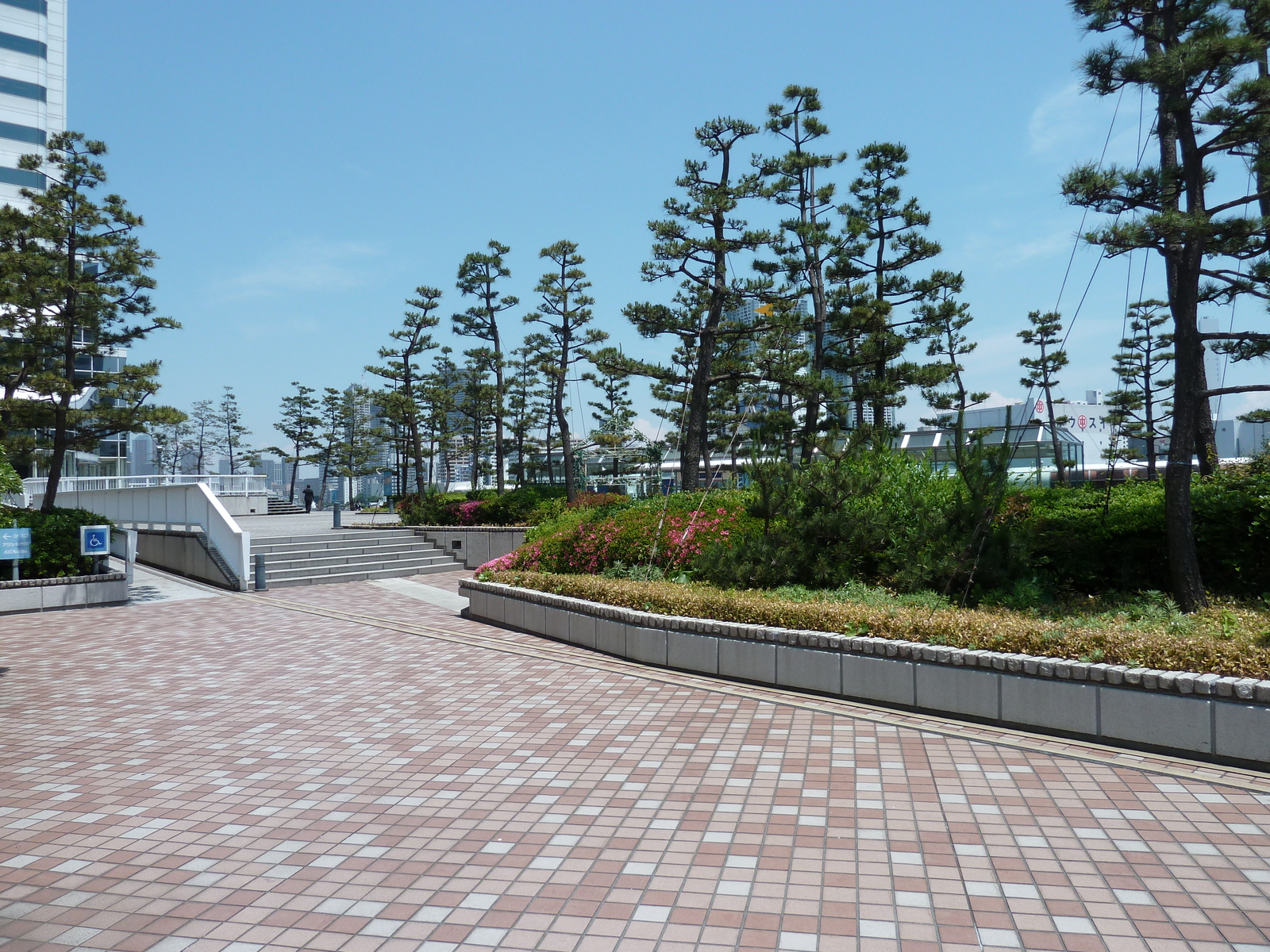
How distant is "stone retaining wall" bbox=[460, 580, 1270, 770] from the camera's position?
5059mm

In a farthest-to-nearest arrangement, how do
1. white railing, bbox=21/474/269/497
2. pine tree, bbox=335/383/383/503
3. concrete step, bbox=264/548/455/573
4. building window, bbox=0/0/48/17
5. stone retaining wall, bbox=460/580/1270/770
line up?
pine tree, bbox=335/383/383/503 → building window, bbox=0/0/48/17 → white railing, bbox=21/474/269/497 → concrete step, bbox=264/548/455/573 → stone retaining wall, bbox=460/580/1270/770

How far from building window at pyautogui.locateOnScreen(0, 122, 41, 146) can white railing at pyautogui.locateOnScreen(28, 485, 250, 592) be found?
33932 millimetres

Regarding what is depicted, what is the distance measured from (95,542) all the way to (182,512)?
12.7 feet

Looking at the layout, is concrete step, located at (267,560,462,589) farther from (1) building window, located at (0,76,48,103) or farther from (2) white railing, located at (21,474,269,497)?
(1) building window, located at (0,76,48,103)

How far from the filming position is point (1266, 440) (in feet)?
36.5

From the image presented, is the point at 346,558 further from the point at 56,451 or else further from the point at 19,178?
the point at 19,178

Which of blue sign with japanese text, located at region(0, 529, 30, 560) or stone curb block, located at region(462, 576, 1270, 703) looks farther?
blue sign with japanese text, located at region(0, 529, 30, 560)

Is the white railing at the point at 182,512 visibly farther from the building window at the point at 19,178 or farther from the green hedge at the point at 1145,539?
the building window at the point at 19,178

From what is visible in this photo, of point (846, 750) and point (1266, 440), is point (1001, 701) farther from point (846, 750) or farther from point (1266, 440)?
point (1266, 440)

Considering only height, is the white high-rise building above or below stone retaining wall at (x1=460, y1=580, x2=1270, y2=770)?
above

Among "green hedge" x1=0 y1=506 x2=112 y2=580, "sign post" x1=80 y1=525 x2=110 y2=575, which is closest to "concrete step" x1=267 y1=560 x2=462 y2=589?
"sign post" x1=80 y1=525 x2=110 y2=575

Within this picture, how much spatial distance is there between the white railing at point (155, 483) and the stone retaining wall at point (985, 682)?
1544cm

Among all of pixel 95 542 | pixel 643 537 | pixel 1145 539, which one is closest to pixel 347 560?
pixel 95 542

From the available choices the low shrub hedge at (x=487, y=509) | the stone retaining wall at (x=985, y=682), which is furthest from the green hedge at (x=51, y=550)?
the stone retaining wall at (x=985, y=682)
